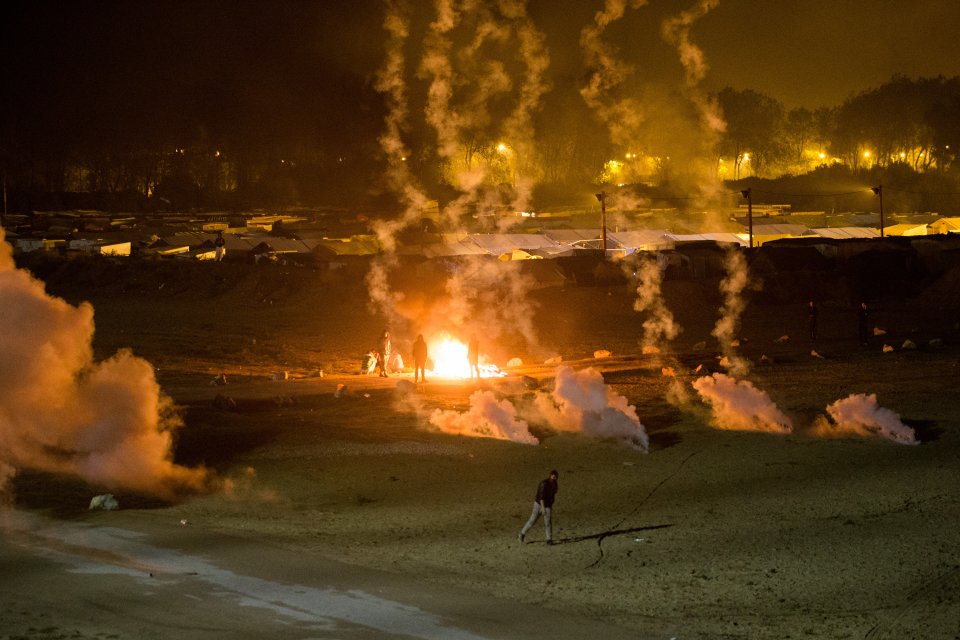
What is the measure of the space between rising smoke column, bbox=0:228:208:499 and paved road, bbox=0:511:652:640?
375cm

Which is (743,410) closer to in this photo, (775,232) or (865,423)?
(865,423)

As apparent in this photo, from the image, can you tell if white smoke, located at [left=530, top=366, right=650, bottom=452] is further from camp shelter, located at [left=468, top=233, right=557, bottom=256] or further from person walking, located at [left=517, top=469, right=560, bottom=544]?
camp shelter, located at [left=468, top=233, right=557, bottom=256]

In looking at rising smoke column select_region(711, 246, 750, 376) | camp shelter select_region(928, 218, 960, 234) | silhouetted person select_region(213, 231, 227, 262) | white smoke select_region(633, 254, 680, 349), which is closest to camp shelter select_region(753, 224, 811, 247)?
camp shelter select_region(928, 218, 960, 234)

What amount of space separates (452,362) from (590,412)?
10.2 meters

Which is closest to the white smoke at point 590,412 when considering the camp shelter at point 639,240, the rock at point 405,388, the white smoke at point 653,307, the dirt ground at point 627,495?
the dirt ground at point 627,495

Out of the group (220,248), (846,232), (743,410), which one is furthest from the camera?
(846,232)

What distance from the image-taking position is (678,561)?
1440 cm

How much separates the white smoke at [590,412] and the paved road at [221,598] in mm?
9171

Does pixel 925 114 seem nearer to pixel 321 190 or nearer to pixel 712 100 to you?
pixel 712 100

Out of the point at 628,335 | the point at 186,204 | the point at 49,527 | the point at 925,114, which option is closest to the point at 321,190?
the point at 186,204

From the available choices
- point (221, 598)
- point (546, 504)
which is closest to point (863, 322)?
point (546, 504)

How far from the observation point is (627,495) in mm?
18078

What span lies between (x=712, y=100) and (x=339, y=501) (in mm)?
88256

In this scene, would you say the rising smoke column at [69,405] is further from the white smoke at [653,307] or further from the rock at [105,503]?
the white smoke at [653,307]
